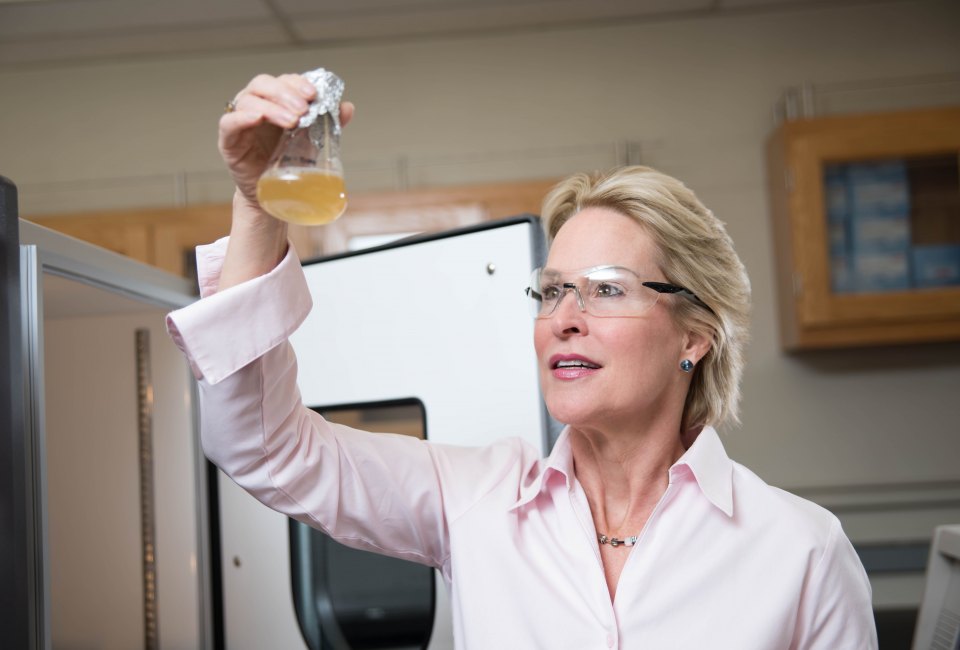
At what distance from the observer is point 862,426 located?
2840mm

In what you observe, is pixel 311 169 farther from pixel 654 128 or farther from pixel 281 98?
pixel 654 128

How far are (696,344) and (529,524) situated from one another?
33cm

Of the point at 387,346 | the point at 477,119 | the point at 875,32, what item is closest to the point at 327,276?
the point at 387,346

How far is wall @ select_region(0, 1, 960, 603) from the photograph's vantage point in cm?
284

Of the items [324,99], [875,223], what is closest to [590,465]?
[324,99]

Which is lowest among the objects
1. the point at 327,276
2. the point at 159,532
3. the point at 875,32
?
the point at 159,532

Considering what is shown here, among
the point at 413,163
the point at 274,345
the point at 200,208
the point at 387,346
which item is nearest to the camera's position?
the point at 274,345

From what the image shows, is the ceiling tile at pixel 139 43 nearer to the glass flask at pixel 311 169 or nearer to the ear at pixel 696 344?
the ear at pixel 696 344

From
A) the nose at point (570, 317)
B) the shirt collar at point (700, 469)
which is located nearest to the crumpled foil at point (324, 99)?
the nose at point (570, 317)

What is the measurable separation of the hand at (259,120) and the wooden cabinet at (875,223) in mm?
2033

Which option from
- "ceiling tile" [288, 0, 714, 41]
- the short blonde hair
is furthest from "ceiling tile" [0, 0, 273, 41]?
the short blonde hair

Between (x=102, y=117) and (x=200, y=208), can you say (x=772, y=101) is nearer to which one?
(x=200, y=208)

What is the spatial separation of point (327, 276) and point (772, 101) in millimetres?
1980

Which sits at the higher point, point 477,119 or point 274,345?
point 477,119
